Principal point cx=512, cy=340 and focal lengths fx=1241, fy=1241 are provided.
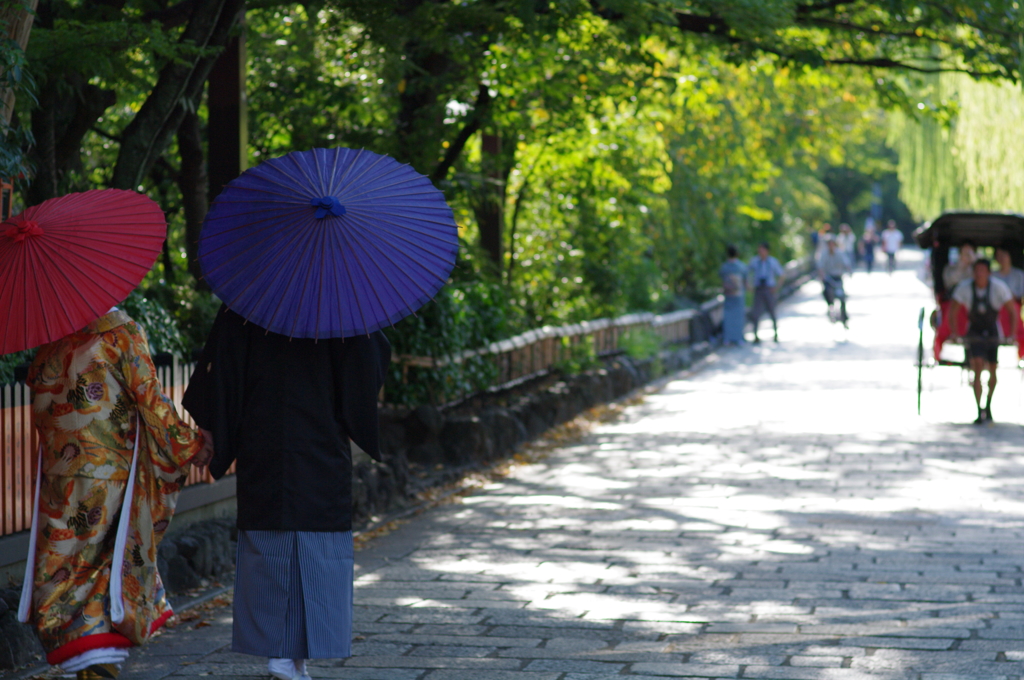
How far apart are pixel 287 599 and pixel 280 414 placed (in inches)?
26.4

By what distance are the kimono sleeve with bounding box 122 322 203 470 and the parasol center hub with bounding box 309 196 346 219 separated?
859mm

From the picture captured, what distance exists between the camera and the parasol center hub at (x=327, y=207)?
4.32m

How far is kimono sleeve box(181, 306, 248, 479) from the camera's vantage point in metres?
4.46

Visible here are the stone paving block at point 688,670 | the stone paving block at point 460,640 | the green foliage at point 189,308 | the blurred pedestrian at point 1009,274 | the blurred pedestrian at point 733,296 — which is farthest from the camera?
the blurred pedestrian at point 733,296

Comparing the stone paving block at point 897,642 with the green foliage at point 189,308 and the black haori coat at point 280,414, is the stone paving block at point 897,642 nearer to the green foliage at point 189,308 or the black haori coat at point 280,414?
the black haori coat at point 280,414

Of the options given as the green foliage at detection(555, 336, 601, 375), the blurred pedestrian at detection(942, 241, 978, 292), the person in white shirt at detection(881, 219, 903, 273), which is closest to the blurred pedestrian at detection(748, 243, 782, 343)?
the green foliage at detection(555, 336, 601, 375)

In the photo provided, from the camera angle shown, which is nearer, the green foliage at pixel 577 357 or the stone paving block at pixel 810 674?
the stone paving block at pixel 810 674

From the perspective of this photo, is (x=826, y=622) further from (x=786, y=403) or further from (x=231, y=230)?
(x=786, y=403)

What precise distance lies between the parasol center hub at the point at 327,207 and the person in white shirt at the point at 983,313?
991cm

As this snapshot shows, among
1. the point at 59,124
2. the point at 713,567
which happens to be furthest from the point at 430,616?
the point at 59,124

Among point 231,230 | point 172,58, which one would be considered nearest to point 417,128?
point 172,58

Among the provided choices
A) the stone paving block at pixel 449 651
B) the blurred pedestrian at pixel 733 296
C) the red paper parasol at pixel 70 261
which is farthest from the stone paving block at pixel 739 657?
the blurred pedestrian at pixel 733 296

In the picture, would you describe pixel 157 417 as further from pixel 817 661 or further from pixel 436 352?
pixel 436 352

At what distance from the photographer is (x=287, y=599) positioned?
4488mm
